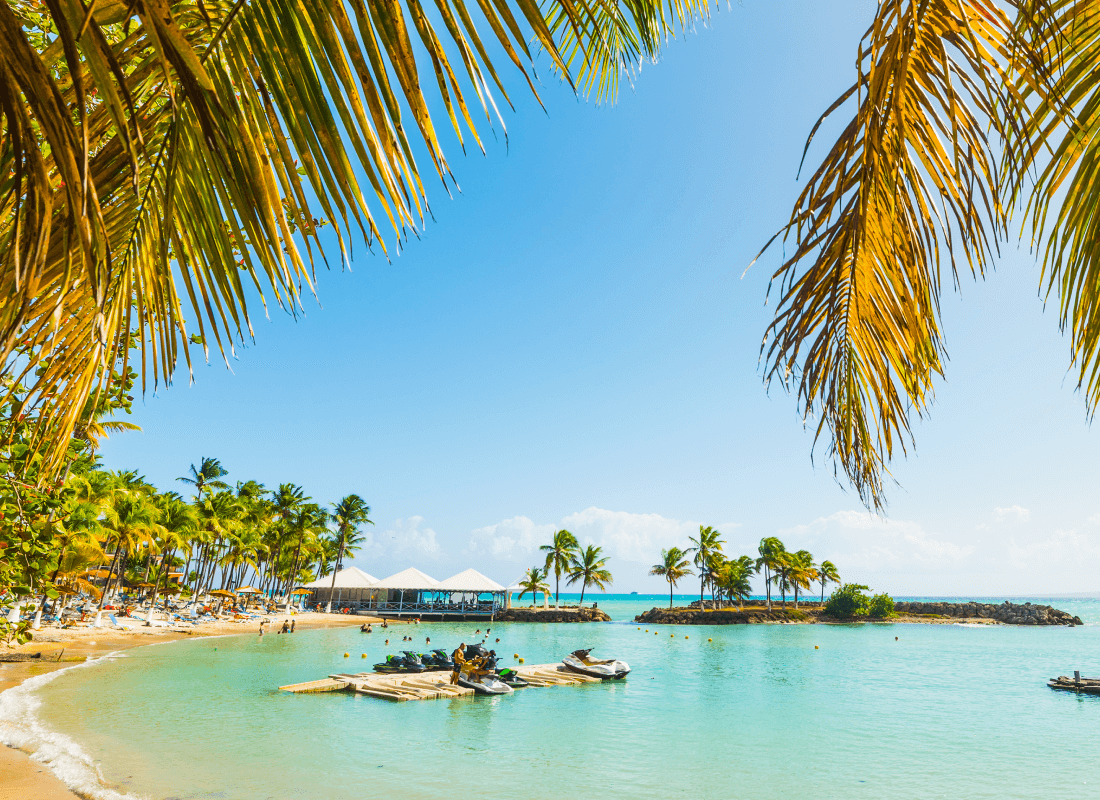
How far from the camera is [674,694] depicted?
2386cm

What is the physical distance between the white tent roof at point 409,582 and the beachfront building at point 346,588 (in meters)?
1.57

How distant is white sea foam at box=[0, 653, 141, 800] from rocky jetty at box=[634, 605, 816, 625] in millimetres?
55755

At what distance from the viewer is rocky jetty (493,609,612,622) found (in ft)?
187

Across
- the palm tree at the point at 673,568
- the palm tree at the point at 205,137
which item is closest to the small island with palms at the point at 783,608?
the palm tree at the point at 673,568

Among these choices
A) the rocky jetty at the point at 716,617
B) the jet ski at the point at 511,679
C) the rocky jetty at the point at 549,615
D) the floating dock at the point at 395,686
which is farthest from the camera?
the rocky jetty at the point at 716,617

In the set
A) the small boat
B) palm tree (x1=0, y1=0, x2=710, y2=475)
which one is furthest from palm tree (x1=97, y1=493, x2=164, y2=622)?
the small boat

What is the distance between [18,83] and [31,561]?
4.74 meters

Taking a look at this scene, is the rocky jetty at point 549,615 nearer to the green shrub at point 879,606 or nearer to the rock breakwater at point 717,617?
the rock breakwater at point 717,617

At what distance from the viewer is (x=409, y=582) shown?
50781mm

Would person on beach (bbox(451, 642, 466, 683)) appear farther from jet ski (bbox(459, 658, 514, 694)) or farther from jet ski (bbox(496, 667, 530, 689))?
jet ski (bbox(496, 667, 530, 689))

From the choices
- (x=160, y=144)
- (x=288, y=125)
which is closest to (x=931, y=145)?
(x=288, y=125)

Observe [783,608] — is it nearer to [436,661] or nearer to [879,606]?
[879,606]

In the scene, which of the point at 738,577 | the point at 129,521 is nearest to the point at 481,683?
the point at 129,521

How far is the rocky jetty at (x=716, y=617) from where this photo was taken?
6325 cm
